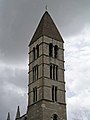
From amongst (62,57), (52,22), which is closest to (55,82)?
(62,57)

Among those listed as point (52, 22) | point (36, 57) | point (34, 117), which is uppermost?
point (52, 22)

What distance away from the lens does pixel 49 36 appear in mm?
50969

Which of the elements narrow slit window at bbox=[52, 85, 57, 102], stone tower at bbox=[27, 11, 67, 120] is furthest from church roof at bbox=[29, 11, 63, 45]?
narrow slit window at bbox=[52, 85, 57, 102]

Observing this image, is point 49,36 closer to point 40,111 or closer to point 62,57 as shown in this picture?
point 62,57

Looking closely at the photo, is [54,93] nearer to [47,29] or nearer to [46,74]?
[46,74]

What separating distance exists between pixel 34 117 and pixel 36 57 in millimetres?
9452

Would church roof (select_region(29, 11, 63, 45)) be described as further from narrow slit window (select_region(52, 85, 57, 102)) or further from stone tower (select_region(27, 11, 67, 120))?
narrow slit window (select_region(52, 85, 57, 102))

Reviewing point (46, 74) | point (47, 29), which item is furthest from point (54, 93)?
point (47, 29)

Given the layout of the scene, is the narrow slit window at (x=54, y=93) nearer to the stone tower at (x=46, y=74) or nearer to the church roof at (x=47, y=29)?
the stone tower at (x=46, y=74)

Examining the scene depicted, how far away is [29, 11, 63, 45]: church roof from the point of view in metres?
51.3

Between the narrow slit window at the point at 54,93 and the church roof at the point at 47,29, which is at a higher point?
the church roof at the point at 47,29

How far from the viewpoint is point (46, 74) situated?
47875mm

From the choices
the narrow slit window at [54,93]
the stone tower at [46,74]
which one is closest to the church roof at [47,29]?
the stone tower at [46,74]

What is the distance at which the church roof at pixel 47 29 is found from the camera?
5128cm
